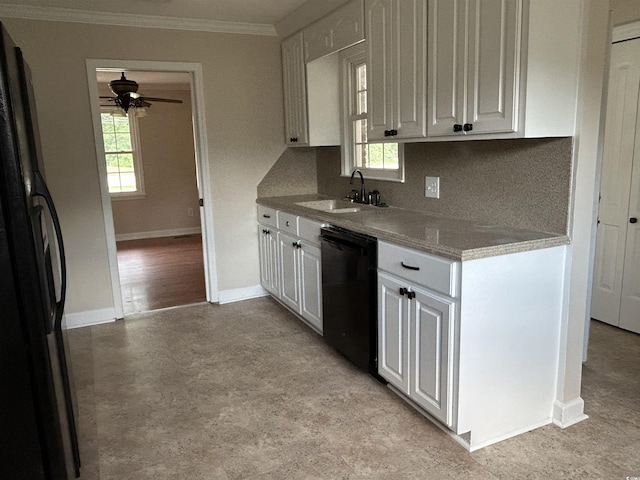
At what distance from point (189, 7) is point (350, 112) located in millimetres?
1418

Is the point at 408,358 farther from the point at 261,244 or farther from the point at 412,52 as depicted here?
the point at 261,244

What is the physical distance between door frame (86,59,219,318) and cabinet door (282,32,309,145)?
71cm

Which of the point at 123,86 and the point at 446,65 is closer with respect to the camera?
the point at 446,65

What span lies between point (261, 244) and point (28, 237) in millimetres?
3061

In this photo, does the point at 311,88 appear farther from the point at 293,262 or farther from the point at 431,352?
the point at 431,352

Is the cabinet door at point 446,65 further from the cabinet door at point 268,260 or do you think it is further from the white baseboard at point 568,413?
the cabinet door at point 268,260

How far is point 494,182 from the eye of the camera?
262 centimetres

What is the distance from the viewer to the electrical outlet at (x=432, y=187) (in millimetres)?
3049

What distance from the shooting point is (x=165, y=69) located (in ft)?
13.1

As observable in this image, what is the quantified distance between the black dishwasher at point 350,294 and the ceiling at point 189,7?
1.78 meters

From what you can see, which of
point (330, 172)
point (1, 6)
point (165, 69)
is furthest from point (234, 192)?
point (1, 6)

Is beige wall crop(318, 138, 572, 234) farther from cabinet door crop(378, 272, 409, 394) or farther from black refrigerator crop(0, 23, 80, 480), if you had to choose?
black refrigerator crop(0, 23, 80, 480)

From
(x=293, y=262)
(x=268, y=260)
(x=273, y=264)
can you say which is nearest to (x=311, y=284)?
(x=293, y=262)

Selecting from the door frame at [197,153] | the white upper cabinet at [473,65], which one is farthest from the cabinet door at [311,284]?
the white upper cabinet at [473,65]
